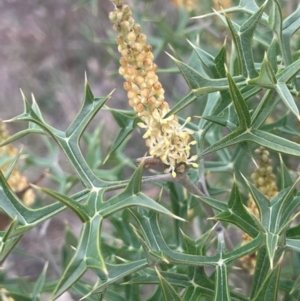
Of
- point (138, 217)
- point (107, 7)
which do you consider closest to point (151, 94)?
point (138, 217)

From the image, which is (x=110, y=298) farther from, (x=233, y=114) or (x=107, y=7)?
(x=107, y=7)

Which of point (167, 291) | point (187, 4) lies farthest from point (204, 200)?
Result: point (187, 4)

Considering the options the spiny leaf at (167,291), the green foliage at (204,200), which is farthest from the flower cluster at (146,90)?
the spiny leaf at (167,291)

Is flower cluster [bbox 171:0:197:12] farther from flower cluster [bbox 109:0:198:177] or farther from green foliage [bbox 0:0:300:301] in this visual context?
flower cluster [bbox 109:0:198:177]

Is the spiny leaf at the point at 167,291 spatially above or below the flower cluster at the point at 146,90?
below

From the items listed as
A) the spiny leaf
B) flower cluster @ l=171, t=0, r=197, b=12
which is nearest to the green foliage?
the spiny leaf

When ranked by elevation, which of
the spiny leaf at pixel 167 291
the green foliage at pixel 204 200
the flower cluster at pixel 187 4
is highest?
the flower cluster at pixel 187 4

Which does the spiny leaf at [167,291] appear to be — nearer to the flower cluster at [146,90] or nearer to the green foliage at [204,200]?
the green foliage at [204,200]

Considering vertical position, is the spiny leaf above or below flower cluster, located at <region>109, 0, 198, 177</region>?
below
